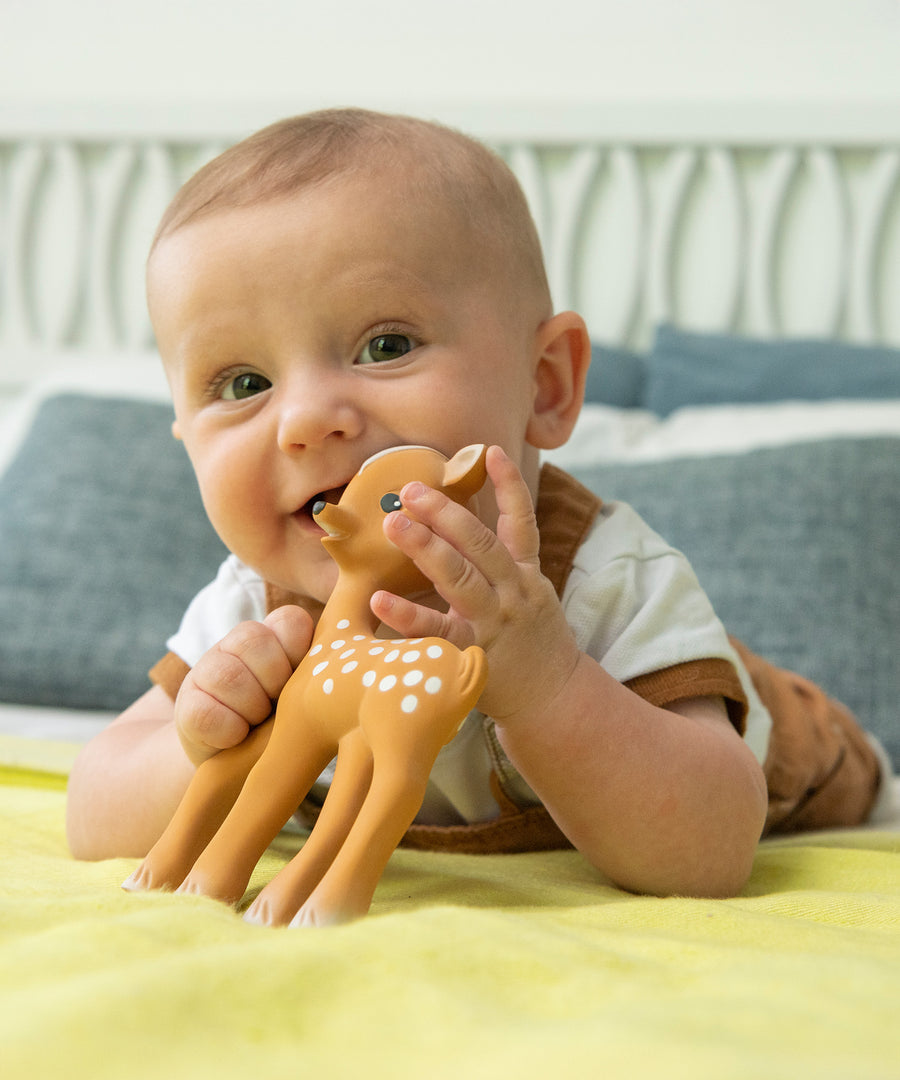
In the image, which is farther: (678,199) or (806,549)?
(678,199)

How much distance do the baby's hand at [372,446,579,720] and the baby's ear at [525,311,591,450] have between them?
28cm

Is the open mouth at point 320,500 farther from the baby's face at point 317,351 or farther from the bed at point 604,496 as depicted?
the bed at point 604,496

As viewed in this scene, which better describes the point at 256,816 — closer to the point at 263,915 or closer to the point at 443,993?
the point at 263,915

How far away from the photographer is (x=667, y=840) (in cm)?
73

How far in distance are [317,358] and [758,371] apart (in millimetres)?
1338

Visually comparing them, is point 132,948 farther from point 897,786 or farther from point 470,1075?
point 897,786

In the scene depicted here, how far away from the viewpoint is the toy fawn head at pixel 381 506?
0.67m

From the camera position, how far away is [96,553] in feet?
5.34

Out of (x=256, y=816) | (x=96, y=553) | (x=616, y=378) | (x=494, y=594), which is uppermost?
(x=494, y=594)

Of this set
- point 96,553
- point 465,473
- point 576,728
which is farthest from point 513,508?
point 96,553

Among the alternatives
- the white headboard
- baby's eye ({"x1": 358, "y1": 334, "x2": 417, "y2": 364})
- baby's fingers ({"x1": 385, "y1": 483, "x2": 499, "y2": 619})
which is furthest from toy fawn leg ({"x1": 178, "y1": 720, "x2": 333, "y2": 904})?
the white headboard

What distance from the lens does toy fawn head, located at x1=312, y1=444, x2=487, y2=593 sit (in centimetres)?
67

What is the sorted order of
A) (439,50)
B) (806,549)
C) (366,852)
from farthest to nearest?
(439,50) < (806,549) < (366,852)

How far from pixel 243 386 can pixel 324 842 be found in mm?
377
